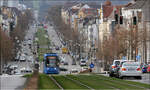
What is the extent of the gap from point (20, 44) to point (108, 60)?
86.3m

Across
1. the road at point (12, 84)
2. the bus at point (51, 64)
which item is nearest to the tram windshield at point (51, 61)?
the bus at point (51, 64)

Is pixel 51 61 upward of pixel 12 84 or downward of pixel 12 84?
upward

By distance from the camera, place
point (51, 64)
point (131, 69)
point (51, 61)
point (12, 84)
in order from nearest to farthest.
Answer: point (12, 84)
point (131, 69)
point (51, 64)
point (51, 61)

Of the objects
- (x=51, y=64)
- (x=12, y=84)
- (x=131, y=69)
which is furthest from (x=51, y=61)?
(x=12, y=84)

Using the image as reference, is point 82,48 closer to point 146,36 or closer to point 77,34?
point 77,34

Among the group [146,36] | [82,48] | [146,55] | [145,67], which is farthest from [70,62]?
[145,67]

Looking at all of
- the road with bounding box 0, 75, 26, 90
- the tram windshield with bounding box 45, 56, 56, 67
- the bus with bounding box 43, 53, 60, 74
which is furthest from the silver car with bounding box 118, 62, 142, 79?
the tram windshield with bounding box 45, 56, 56, 67

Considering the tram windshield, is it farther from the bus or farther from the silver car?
the silver car

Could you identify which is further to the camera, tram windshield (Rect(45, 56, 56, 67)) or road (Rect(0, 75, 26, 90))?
tram windshield (Rect(45, 56, 56, 67))

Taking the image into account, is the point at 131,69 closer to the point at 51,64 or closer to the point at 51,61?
the point at 51,64

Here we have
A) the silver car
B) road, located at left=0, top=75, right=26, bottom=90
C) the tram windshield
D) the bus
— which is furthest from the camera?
the tram windshield

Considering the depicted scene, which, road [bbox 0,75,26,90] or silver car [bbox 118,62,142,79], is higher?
silver car [bbox 118,62,142,79]

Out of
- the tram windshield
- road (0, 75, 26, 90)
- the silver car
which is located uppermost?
the tram windshield

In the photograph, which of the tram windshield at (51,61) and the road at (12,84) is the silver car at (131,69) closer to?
the road at (12,84)
